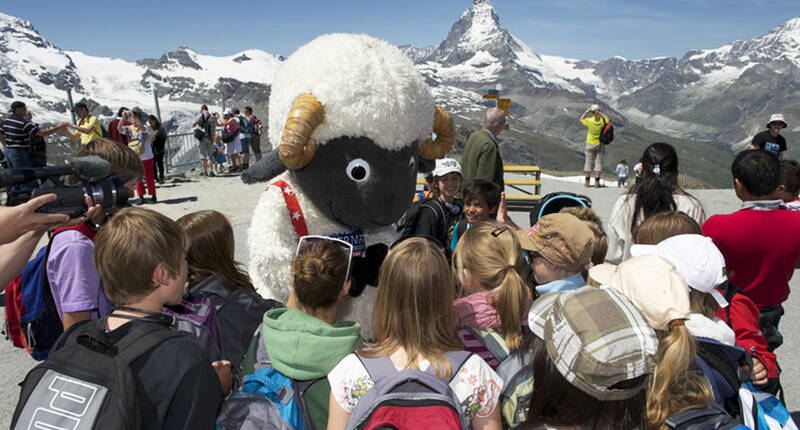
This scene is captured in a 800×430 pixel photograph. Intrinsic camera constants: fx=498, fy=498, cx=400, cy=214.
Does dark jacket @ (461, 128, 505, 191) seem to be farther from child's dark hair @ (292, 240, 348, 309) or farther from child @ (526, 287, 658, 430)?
child @ (526, 287, 658, 430)

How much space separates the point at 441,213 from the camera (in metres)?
3.60

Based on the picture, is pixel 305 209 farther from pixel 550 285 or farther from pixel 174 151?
pixel 174 151

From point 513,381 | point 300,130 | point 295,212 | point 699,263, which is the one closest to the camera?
point 513,381

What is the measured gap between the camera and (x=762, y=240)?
2.56 metres

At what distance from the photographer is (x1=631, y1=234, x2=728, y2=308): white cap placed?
1.80m

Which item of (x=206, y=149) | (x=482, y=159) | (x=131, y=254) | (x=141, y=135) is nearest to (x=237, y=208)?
(x=141, y=135)

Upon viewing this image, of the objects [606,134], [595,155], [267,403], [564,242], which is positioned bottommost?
[267,403]

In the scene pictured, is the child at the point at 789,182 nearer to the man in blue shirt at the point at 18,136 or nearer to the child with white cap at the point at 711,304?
the child with white cap at the point at 711,304

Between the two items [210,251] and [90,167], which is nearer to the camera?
[90,167]

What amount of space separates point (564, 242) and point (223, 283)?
1.56 meters

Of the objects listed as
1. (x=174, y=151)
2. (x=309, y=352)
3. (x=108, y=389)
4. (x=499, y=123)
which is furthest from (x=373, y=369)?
(x=174, y=151)

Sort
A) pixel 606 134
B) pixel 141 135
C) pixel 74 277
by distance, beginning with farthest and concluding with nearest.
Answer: pixel 606 134
pixel 141 135
pixel 74 277

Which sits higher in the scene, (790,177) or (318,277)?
(790,177)

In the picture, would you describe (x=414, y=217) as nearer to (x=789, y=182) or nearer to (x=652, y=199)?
(x=652, y=199)
